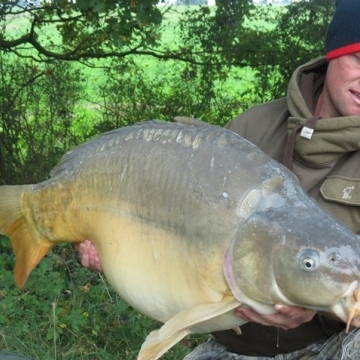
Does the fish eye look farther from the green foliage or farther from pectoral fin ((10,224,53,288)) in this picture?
the green foliage

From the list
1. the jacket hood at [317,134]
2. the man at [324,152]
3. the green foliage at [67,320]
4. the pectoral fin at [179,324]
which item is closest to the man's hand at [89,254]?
the man at [324,152]

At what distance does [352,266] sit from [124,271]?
66 cm

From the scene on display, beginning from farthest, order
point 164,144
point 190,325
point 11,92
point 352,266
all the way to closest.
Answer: point 11,92
point 164,144
point 190,325
point 352,266

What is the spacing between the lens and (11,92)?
17.4ft

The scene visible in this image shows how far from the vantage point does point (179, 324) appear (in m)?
1.88

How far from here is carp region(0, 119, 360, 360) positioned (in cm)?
177

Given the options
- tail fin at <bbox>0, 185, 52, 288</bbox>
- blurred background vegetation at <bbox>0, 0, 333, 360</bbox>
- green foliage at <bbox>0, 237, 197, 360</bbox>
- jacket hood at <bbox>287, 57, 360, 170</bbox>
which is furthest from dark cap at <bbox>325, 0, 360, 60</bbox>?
blurred background vegetation at <bbox>0, 0, 333, 360</bbox>

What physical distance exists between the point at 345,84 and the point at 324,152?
0.21m

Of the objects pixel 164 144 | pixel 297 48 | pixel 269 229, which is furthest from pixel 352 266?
pixel 297 48

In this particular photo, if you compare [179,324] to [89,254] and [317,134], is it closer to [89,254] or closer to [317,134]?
[89,254]

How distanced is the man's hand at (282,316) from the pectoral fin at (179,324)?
0.26 feet

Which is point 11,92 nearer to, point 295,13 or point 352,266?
point 295,13

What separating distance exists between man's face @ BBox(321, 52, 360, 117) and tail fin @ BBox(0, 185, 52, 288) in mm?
956

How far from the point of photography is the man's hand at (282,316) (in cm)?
192
